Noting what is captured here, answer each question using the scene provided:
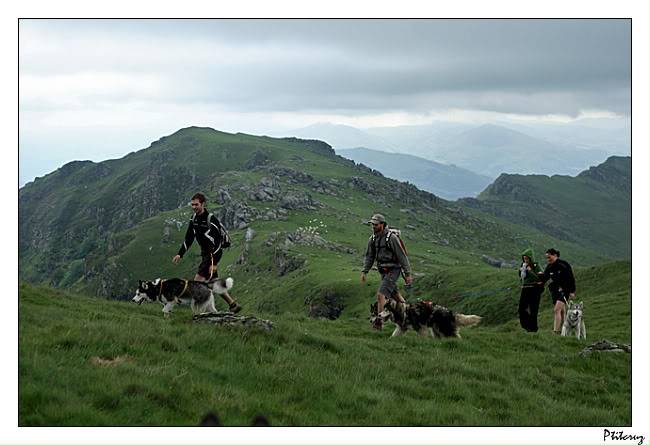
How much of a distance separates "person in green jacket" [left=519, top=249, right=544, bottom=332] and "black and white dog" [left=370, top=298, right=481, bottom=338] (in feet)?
12.8

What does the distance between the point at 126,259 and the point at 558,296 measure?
584ft

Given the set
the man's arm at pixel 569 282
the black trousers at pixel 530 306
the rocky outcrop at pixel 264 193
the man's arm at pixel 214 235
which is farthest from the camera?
the rocky outcrop at pixel 264 193

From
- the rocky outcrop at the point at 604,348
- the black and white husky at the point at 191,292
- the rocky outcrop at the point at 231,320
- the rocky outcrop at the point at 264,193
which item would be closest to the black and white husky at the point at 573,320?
the rocky outcrop at the point at 604,348

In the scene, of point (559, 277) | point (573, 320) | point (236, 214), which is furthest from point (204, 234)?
point (236, 214)

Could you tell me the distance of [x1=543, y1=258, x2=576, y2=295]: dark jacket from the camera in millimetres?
19328

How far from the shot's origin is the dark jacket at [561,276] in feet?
63.4

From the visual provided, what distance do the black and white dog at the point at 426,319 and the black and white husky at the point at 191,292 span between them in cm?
488

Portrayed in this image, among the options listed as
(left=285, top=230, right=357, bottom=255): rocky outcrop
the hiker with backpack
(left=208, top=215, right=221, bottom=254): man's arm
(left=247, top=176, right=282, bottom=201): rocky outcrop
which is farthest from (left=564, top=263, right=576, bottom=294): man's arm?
(left=247, top=176, right=282, bottom=201): rocky outcrop

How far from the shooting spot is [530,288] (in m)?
20.2

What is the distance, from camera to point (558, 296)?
780 inches

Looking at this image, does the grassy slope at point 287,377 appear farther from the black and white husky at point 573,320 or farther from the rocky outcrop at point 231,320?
the black and white husky at point 573,320

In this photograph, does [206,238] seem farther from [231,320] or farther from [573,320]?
[573,320]

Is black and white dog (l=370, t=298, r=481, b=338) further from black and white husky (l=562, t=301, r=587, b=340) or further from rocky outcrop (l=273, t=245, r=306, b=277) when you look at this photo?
rocky outcrop (l=273, t=245, r=306, b=277)

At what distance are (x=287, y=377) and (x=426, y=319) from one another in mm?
7150
